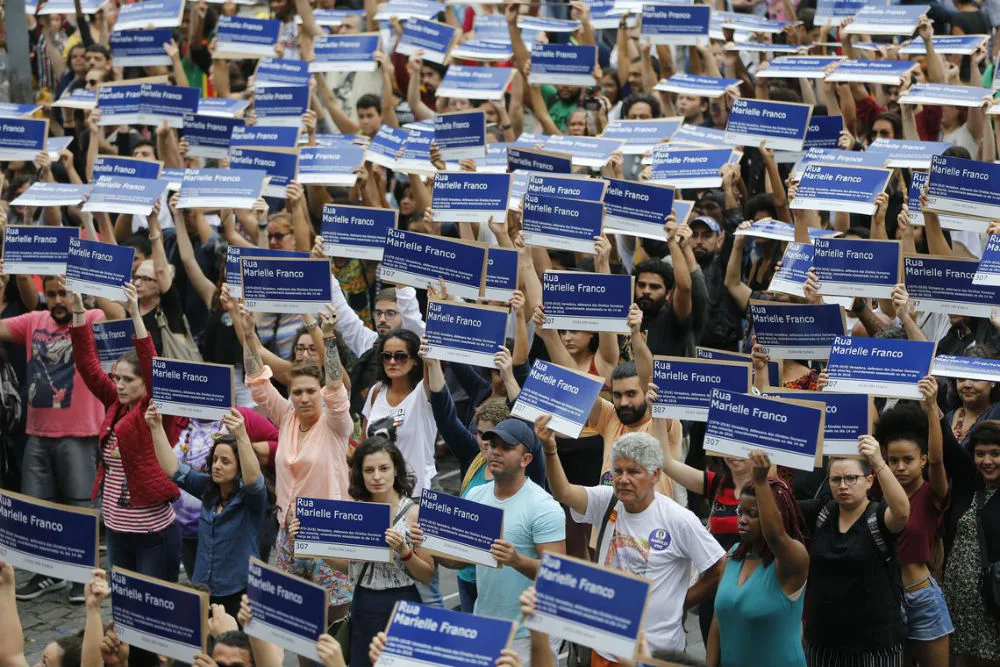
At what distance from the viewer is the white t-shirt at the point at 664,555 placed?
7.07 meters

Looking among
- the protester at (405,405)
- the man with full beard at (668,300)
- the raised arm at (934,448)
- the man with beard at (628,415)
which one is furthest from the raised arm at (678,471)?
the man with full beard at (668,300)

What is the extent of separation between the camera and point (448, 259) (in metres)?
9.41

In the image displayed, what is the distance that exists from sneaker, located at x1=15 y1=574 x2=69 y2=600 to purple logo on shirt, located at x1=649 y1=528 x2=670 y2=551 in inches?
210

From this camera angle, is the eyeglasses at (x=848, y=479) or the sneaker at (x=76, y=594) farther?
the sneaker at (x=76, y=594)

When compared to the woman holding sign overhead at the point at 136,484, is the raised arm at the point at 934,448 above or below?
above

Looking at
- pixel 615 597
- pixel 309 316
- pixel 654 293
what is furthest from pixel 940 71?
pixel 615 597

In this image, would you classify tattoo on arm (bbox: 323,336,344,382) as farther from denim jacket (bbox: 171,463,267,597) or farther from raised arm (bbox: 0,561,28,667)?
raised arm (bbox: 0,561,28,667)

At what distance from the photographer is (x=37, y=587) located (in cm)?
1077

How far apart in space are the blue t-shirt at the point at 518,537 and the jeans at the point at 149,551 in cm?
245

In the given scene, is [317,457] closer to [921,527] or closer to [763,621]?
[763,621]

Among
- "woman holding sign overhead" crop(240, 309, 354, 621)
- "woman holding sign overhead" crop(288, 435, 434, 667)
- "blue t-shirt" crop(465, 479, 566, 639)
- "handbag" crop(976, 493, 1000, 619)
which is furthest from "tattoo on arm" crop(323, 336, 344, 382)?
"handbag" crop(976, 493, 1000, 619)

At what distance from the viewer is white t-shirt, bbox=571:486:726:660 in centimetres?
707

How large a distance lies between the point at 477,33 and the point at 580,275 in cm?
681

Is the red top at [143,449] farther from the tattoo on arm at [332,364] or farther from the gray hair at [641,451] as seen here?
the gray hair at [641,451]
